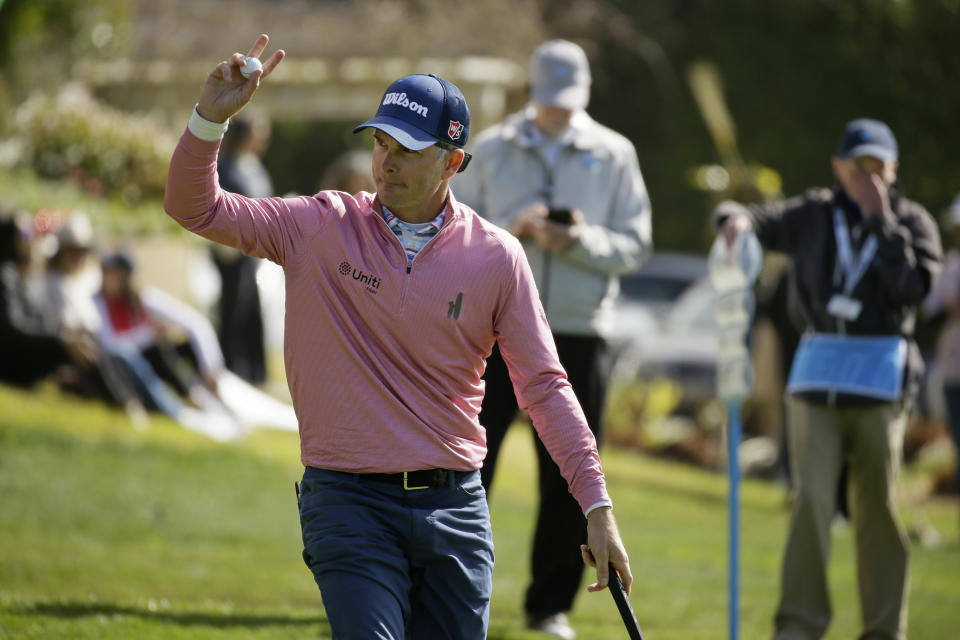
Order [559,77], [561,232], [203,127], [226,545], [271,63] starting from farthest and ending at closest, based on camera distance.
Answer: [226,545], [559,77], [561,232], [271,63], [203,127]

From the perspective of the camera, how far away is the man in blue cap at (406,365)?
4043 millimetres

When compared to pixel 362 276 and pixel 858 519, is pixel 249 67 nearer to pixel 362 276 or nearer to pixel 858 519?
pixel 362 276

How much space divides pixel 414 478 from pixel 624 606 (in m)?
0.72

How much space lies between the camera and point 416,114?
4.11 m

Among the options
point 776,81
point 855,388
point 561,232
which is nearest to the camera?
point 561,232

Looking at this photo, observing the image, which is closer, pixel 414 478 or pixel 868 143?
pixel 414 478

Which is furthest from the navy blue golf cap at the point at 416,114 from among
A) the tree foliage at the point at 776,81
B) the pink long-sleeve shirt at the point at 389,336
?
the tree foliage at the point at 776,81

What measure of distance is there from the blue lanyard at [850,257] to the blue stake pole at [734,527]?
0.78 metres

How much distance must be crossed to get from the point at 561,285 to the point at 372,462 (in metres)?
2.71

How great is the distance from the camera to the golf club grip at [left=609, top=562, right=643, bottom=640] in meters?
3.96

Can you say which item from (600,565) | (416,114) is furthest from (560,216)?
(600,565)

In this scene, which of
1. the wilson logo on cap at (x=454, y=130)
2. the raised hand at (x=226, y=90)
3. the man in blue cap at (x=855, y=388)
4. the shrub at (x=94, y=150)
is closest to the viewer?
the raised hand at (x=226, y=90)

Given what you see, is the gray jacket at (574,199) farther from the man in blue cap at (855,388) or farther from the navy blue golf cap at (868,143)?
the navy blue golf cap at (868,143)

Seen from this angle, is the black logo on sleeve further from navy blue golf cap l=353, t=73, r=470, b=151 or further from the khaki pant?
the khaki pant
